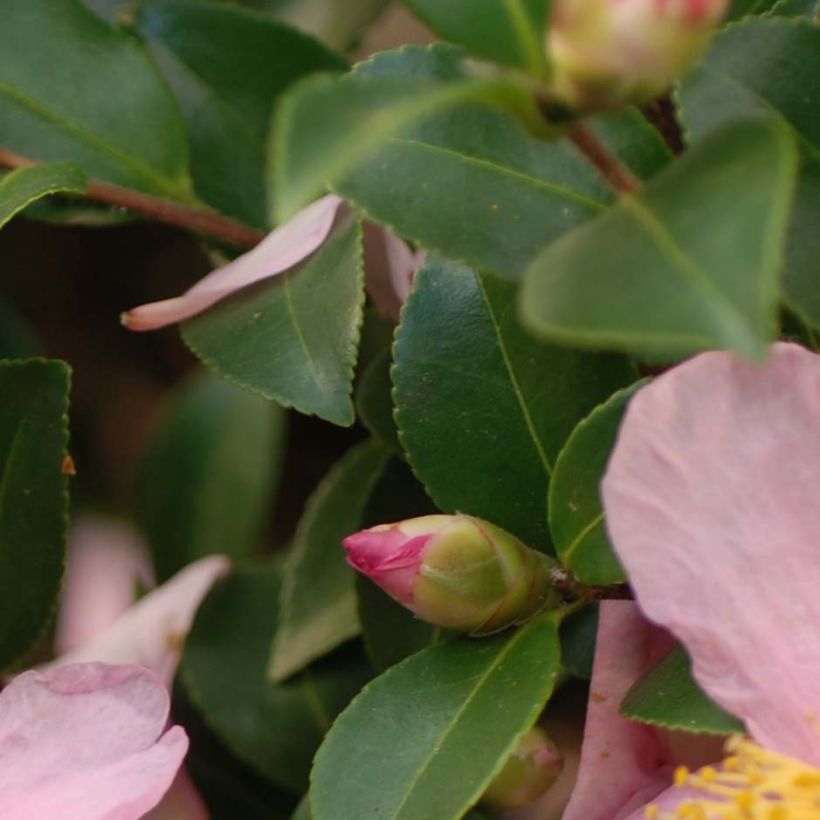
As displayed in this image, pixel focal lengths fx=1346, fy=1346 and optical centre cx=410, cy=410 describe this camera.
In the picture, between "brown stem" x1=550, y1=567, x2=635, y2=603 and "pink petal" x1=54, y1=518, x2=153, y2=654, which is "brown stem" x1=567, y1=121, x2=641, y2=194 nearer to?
"brown stem" x1=550, y1=567, x2=635, y2=603

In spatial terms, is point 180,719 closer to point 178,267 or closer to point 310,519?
point 310,519

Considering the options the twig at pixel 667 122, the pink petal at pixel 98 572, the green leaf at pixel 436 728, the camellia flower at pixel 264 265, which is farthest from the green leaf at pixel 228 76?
the pink petal at pixel 98 572

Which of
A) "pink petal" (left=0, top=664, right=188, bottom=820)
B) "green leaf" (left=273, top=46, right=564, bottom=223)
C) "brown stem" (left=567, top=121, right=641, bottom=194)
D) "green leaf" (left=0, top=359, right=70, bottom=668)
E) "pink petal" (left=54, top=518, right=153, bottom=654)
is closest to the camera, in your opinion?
"green leaf" (left=273, top=46, right=564, bottom=223)

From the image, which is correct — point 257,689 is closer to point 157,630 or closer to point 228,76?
point 157,630

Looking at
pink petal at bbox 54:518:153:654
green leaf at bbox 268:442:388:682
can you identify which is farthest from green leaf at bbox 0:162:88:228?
pink petal at bbox 54:518:153:654

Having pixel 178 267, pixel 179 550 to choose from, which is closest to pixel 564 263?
pixel 179 550
